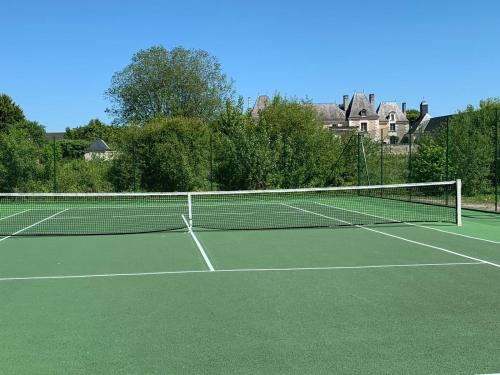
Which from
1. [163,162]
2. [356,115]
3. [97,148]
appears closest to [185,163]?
[163,162]

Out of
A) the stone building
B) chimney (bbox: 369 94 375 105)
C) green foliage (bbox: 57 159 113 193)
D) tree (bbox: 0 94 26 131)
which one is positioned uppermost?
chimney (bbox: 369 94 375 105)

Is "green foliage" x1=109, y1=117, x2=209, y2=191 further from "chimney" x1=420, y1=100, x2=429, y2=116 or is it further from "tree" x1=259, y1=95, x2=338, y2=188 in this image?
"chimney" x1=420, y1=100, x2=429, y2=116

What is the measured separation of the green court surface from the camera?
14.0ft

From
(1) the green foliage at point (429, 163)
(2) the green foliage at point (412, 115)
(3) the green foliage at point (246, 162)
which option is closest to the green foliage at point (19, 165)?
(3) the green foliage at point (246, 162)

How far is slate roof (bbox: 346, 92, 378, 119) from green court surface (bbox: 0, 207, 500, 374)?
330 feet

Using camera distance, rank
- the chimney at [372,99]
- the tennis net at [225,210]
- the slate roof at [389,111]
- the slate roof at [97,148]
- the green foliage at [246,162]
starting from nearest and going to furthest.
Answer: the tennis net at [225,210], the green foliage at [246,162], the slate roof at [97,148], the chimney at [372,99], the slate roof at [389,111]

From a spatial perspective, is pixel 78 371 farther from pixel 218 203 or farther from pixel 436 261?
pixel 218 203

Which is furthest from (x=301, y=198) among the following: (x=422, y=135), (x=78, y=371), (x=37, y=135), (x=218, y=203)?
(x=78, y=371)

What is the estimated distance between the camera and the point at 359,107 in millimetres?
109625

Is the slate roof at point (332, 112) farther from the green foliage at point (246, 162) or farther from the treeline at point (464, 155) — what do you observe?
the green foliage at point (246, 162)

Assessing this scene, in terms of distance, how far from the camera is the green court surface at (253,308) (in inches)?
168

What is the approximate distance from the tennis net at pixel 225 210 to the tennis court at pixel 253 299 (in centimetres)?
51

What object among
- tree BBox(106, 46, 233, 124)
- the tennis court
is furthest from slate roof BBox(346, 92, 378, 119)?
Answer: the tennis court

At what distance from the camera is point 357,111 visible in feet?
358
